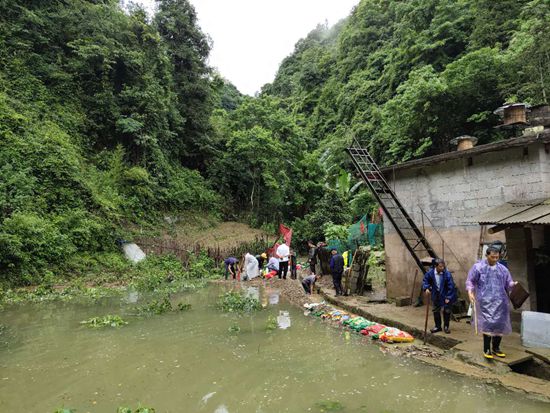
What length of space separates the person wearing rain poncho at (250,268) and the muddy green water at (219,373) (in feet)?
27.7

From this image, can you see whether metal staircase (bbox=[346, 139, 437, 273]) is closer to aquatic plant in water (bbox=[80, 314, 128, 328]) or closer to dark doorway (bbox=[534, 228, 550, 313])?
dark doorway (bbox=[534, 228, 550, 313])

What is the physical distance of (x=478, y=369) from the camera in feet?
20.5

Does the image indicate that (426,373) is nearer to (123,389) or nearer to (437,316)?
(437,316)

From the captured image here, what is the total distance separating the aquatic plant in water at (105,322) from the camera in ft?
33.3

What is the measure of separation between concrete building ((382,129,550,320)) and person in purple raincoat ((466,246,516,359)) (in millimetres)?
1003

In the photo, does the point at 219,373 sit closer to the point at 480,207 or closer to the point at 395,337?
the point at 395,337

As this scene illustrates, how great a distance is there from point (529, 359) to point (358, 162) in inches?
269

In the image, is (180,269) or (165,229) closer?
(180,269)

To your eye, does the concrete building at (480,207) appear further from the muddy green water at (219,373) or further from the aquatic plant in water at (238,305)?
the aquatic plant in water at (238,305)

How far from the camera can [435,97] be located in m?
19.8

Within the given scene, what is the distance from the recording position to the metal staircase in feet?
34.0

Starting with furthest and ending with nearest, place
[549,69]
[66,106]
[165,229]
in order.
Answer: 1. [165,229]
2. [66,106]
3. [549,69]

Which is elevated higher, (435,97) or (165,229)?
(435,97)

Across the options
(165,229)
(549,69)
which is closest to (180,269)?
(165,229)
